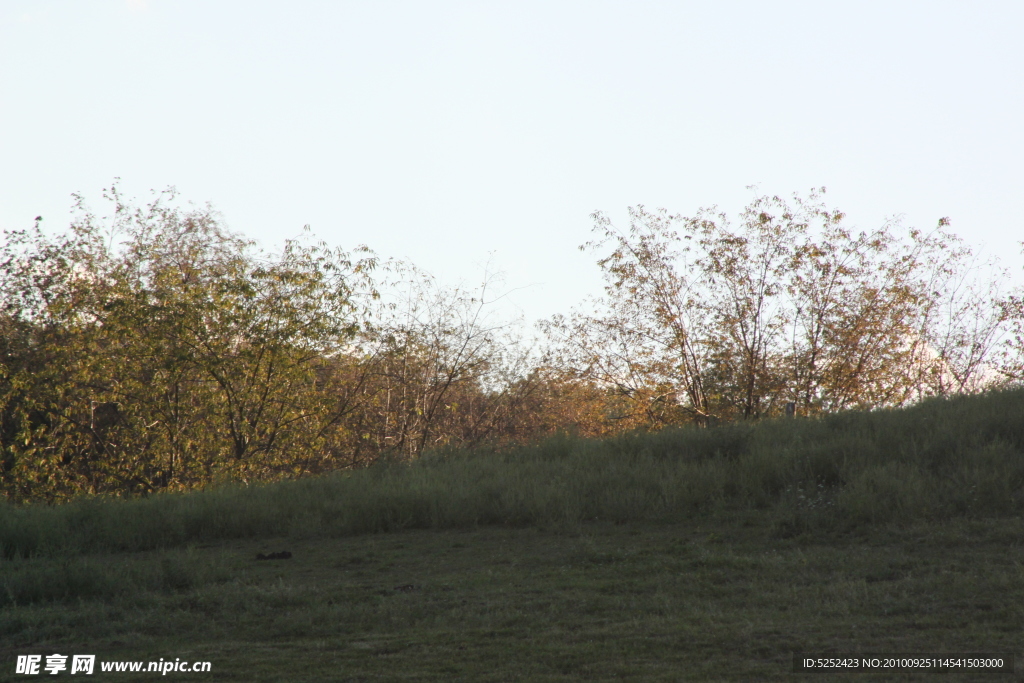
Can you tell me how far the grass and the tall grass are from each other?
37 mm

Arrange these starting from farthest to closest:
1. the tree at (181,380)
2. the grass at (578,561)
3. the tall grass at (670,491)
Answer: the tree at (181,380)
the tall grass at (670,491)
the grass at (578,561)

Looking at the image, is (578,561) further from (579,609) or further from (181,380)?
(181,380)

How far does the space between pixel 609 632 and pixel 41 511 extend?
8600 mm

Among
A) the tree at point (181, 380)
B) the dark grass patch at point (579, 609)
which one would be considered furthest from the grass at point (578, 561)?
the tree at point (181, 380)

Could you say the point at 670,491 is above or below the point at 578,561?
above

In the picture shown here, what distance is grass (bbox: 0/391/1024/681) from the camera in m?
5.33

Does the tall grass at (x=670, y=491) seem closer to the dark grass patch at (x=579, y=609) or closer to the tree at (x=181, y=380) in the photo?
the dark grass patch at (x=579, y=609)

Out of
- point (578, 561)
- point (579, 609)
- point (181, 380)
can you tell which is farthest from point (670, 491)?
point (181, 380)

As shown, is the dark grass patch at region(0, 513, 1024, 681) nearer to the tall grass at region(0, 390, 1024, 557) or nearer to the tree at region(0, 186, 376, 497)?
the tall grass at region(0, 390, 1024, 557)

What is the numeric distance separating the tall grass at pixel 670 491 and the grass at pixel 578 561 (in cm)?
4

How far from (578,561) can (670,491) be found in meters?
2.51

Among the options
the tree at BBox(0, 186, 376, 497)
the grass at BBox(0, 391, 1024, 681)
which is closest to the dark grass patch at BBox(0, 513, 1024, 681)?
the grass at BBox(0, 391, 1024, 681)

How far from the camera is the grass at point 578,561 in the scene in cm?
533

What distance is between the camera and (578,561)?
8.06m
